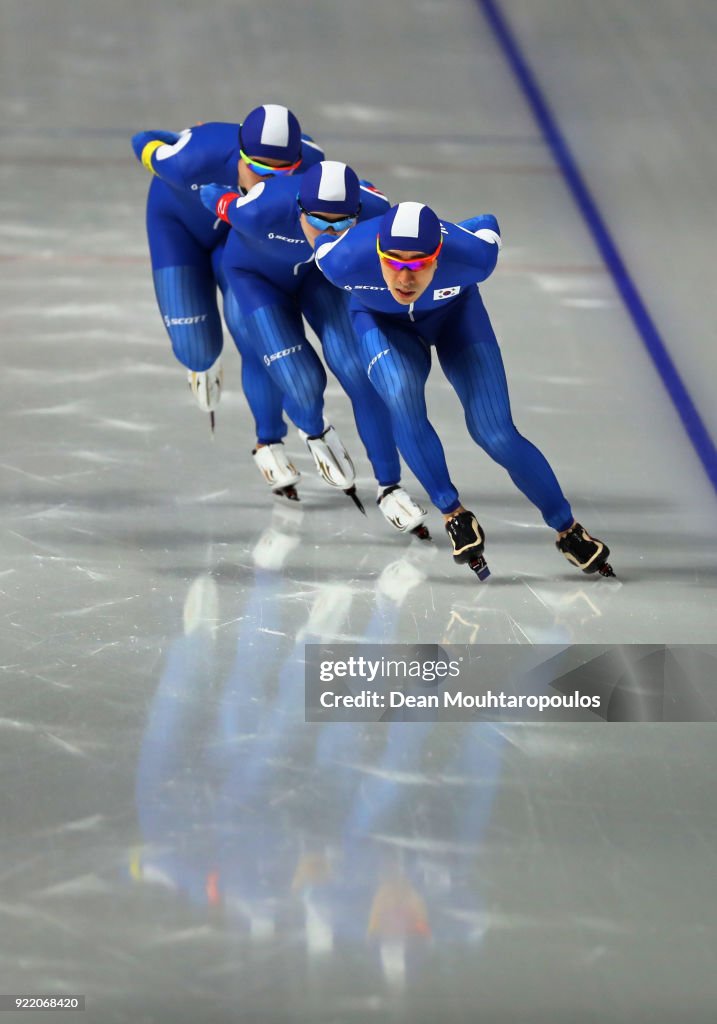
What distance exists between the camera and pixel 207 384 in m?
5.72

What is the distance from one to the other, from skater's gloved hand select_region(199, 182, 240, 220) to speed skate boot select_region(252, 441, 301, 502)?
85 cm

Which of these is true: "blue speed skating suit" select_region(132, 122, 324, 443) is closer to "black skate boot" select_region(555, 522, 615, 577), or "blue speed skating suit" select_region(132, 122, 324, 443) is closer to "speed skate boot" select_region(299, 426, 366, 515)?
"speed skate boot" select_region(299, 426, 366, 515)

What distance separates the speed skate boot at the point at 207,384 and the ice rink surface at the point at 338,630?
0.25 m

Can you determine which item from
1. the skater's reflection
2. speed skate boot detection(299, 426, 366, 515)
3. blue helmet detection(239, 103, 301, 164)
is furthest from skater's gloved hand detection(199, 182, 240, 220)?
the skater's reflection

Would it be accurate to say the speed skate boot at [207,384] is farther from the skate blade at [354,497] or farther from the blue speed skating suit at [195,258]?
the skate blade at [354,497]

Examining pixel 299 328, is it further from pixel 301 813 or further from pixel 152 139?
pixel 301 813

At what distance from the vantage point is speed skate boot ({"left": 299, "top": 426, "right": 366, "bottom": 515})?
5.37m

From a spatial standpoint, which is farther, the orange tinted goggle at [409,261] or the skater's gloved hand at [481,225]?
the skater's gloved hand at [481,225]

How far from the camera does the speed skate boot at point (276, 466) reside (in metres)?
5.55

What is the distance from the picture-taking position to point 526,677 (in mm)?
4594

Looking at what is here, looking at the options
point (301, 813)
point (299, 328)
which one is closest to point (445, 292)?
point (299, 328)

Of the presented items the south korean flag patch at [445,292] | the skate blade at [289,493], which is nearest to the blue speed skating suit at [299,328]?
the skate blade at [289,493]

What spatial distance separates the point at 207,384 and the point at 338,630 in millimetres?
1302

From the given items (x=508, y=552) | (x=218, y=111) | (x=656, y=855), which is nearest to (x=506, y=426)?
(x=508, y=552)
